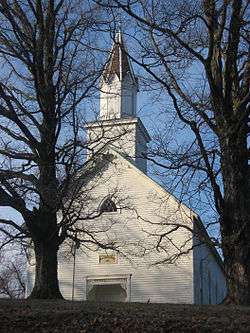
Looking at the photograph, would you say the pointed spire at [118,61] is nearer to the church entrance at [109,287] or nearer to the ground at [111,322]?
the ground at [111,322]

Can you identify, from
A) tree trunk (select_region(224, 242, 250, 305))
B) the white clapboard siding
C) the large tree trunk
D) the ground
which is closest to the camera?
the ground

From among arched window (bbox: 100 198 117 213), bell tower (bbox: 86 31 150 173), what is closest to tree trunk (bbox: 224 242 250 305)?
bell tower (bbox: 86 31 150 173)

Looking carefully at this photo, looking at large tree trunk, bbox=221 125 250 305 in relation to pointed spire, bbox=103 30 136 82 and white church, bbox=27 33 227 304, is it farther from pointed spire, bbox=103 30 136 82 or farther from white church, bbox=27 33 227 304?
white church, bbox=27 33 227 304

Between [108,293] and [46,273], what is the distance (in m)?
15.7

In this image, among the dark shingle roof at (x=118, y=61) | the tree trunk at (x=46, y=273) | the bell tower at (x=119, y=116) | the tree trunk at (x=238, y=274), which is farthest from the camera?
the bell tower at (x=119, y=116)

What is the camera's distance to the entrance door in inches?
1256

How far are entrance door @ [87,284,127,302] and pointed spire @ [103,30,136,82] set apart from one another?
11575 millimetres

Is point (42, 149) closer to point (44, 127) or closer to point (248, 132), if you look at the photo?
point (44, 127)

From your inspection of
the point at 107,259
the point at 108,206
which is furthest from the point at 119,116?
the point at 107,259

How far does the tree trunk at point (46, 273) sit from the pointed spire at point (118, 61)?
5.23 m

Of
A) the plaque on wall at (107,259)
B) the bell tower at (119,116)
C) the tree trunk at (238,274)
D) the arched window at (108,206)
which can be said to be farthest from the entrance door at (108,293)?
the tree trunk at (238,274)

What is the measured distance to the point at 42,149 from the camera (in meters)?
18.3

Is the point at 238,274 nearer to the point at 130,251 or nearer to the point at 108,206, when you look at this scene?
the point at 130,251

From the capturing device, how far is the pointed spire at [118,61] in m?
16.7
